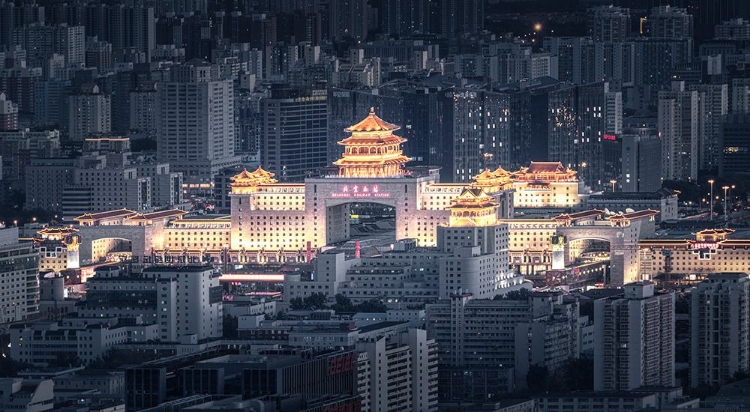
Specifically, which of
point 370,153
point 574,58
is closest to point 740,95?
point 574,58

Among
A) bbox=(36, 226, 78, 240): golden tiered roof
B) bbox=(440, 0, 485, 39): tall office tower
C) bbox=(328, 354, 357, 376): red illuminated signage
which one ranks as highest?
bbox=(440, 0, 485, 39): tall office tower

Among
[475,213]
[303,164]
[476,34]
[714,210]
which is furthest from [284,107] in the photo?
[476,34]

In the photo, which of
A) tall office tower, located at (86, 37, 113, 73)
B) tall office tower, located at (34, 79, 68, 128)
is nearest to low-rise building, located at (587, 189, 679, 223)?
tall office tower, located at (34, 79, 68, 128)

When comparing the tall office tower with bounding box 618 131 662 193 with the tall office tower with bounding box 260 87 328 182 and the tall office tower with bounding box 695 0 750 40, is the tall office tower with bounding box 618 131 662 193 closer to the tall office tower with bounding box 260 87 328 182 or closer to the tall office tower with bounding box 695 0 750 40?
the tall office tower with bounding box 260 87 328 182

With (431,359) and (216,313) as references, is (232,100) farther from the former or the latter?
(431,359)

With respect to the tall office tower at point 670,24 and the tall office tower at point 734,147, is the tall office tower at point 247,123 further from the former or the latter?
the tall office tower at point 670,24

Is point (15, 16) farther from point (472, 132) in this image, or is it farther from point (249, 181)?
point (249, 181)
